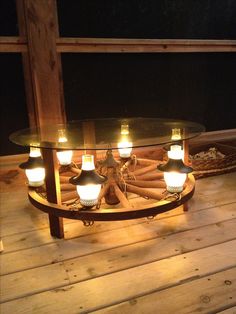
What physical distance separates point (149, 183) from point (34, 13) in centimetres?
145

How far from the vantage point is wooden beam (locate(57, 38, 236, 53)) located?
2172 mm

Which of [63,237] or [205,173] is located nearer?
[63,237]

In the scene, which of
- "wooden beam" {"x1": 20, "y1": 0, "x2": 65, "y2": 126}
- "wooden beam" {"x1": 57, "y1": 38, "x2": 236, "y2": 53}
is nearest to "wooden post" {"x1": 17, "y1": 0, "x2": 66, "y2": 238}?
"wooden beam" {"x1": 20, "y1": 0, "x2": 65, "y2": 126}

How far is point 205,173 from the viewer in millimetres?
2213

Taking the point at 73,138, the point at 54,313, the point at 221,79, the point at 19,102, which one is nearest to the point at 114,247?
the point at 54,313

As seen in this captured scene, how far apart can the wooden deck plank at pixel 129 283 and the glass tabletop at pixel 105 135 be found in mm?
545

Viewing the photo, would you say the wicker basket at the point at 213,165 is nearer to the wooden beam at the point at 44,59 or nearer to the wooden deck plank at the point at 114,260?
the wooden deck plank at the point at 114,260

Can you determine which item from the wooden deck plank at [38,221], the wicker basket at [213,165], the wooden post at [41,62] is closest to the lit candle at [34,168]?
the wooden deck plank at [38,221]

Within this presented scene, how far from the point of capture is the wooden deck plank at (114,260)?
3.74 ft

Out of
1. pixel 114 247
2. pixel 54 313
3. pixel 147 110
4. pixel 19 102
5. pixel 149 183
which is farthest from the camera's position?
pixel 147 110

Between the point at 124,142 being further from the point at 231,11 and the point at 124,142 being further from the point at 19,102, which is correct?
the point at 231,11

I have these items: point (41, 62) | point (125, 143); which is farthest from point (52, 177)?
point (41, 62)

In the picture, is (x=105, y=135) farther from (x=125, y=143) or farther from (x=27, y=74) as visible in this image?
(x=27, y=74)

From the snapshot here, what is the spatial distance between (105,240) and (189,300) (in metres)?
0.53
